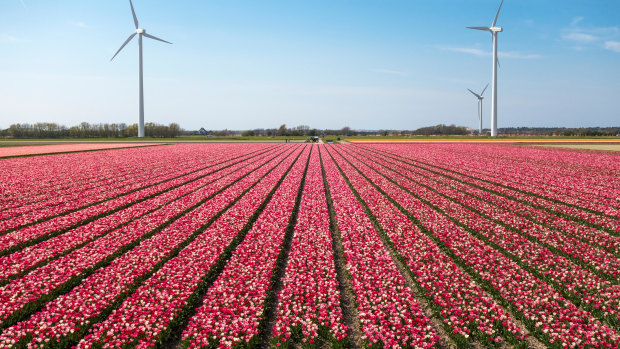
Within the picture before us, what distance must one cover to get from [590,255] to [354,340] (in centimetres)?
825

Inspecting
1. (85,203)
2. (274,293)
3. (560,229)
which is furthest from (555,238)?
(85,203)

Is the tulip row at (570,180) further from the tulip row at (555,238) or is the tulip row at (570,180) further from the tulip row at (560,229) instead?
the tulip row at (555,238)

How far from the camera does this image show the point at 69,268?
30.3 feet

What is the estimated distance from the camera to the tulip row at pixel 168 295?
640 centimetres

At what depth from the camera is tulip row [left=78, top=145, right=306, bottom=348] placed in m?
6.40

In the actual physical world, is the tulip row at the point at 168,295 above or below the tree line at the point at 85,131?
below

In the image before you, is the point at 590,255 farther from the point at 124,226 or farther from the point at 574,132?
the point at 574,132

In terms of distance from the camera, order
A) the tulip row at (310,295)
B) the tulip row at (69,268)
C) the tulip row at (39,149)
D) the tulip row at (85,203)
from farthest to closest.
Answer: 1. the tulip row at (39,149)
2. the tulip row at (85,203)
3. the tulip row at (69,268)
4. the tulip row at (310,295)

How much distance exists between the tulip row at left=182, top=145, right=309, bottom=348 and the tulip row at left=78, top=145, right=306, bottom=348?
347 millimetres

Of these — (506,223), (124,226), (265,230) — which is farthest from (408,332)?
(124,226)

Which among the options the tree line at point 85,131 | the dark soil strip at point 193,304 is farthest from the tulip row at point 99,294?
the tree line at point 85,131

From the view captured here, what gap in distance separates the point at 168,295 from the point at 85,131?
173905 mm

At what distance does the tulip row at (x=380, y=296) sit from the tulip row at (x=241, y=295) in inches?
80.8

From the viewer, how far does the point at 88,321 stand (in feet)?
22.2
